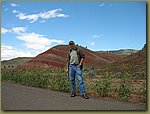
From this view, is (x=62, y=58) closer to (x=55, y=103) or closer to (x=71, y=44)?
(x=71, y=44)

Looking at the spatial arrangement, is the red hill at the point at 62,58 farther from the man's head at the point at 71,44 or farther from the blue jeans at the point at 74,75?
the blue jeans at the point at 74,75

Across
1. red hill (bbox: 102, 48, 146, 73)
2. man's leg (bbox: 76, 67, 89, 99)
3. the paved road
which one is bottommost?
the paved road

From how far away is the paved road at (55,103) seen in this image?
707cm

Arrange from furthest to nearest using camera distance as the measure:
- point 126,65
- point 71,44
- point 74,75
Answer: point 126,65 → point 74,75 → point 71,44

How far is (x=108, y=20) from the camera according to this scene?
7520mm

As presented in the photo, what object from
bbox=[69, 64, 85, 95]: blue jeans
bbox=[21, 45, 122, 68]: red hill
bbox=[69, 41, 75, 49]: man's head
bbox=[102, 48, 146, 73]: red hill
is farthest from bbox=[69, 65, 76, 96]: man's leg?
bbox=[102, 48, 146, 73]: red hill

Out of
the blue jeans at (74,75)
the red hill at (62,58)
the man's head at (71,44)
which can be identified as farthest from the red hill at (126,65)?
the man's head at (71,44)

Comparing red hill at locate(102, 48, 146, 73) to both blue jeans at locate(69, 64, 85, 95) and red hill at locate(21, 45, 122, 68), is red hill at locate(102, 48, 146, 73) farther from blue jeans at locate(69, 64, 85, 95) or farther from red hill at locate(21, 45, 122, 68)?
blue jeans at locate(69, 64, 85, 95)

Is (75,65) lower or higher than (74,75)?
higher

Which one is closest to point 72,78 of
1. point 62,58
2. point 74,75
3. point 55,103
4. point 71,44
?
point 74,75

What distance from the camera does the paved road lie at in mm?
7070

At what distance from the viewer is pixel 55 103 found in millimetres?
7434

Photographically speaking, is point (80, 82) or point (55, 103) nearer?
point (55, 103)

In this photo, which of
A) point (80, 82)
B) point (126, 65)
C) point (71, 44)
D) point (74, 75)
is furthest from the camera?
point (126, 65)
